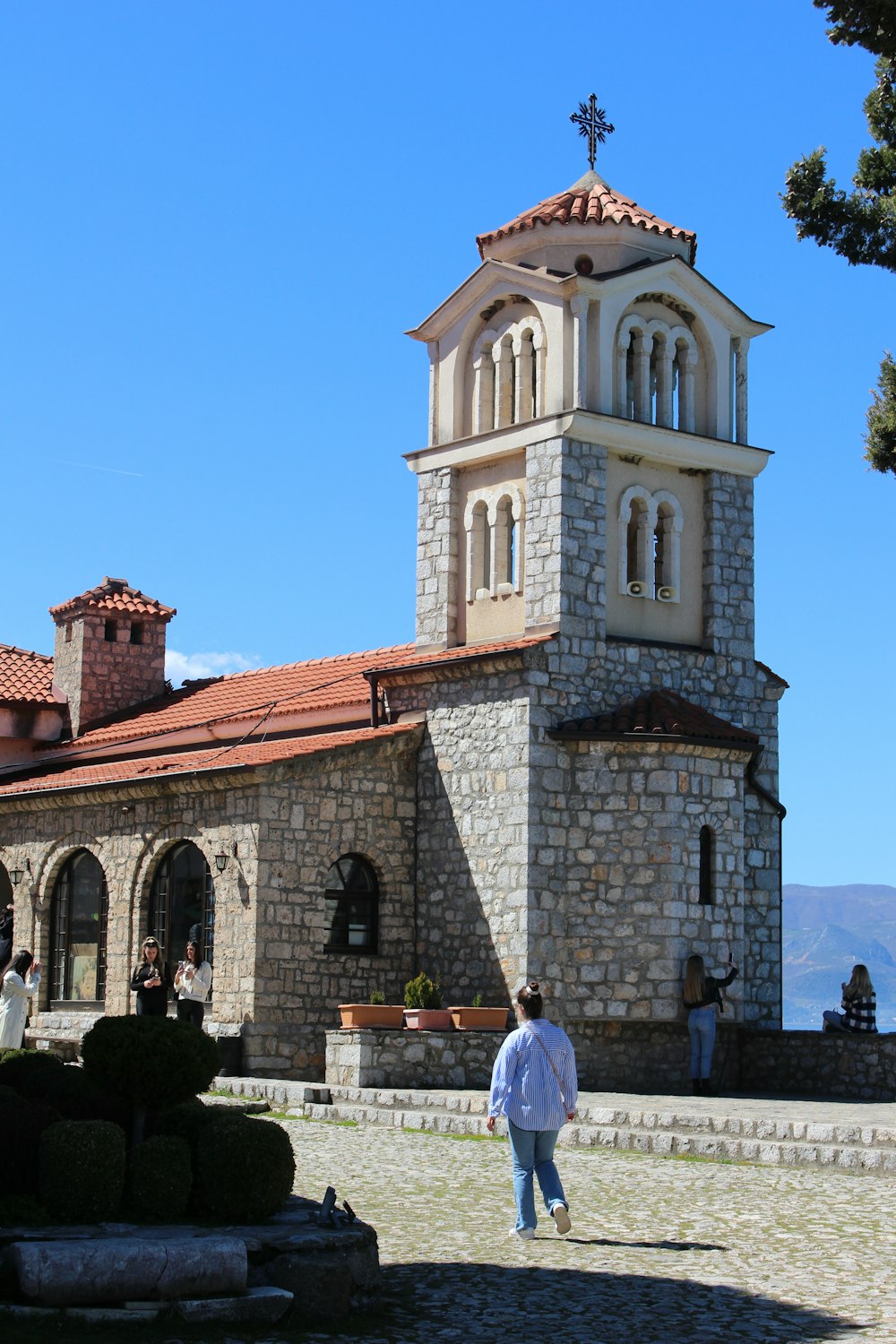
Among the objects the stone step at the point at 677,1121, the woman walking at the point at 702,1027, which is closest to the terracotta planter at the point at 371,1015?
the stone step at the point at 677,1121

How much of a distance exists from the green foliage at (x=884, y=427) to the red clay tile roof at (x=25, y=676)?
20.9 metres

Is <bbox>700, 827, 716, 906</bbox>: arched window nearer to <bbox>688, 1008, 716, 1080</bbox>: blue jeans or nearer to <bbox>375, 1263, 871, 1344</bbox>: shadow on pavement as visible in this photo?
<bbox>688, 1008, 716, 1080</bbox>: blue jeans

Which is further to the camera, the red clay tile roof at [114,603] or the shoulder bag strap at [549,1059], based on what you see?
the red clay tile roof at [114,603]

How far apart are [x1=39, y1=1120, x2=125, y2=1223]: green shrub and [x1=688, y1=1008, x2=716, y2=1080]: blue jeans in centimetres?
1369

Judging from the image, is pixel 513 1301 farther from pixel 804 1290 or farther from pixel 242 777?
pixel 242 777

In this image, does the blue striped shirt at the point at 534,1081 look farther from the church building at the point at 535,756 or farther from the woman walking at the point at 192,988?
the woman walking at the point at 192,988

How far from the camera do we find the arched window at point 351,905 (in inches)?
971

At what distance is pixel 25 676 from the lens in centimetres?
3538

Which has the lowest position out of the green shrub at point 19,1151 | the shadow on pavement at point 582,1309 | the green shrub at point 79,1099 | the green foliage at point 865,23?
the shadow on pavement at point 582,1309

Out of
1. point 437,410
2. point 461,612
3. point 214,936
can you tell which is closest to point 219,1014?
point 214,936

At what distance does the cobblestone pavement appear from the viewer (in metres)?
8.99

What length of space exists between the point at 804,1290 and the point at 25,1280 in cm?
410

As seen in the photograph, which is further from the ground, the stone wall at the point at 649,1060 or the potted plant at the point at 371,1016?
the potted plant at the point at 371,1016

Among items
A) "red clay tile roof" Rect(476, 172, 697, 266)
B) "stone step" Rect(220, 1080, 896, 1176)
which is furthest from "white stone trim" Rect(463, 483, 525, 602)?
"stone step" Rect(220, 1080, 896, 1176)
